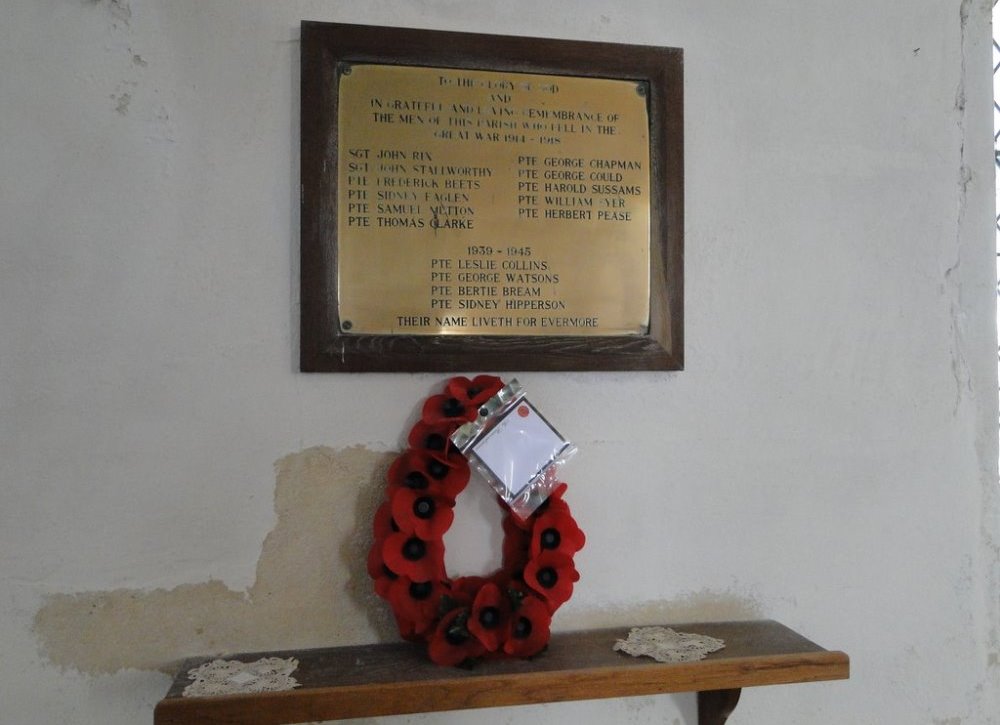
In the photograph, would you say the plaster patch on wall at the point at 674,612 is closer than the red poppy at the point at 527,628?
No

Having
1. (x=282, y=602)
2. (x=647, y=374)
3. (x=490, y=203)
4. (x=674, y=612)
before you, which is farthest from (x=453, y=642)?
(x=490, y=203)

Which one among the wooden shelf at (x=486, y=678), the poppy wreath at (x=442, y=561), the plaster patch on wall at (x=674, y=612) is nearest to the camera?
the wooden shelf at (x=486, y=678)

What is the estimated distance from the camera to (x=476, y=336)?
3.72ft

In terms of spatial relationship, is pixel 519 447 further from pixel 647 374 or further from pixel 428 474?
pixel 647 374

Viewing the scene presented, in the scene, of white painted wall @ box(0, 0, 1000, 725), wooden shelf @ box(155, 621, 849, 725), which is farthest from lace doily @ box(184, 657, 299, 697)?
white painted wall @ box(0, 0, 1000, 725)

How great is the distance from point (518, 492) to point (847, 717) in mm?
783

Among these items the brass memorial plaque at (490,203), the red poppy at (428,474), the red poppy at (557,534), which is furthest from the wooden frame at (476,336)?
the red poppy at (557,534)

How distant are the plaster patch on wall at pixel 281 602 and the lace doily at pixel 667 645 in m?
0.40

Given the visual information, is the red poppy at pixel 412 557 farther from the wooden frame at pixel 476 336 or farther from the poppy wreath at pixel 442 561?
the wooden frame at pixel 476 336

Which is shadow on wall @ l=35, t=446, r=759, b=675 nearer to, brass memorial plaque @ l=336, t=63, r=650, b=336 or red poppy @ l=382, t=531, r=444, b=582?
red poppy @ l=382, t=531, r=444, b=582

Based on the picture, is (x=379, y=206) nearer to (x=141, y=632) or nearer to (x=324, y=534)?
(x=324, y=534)

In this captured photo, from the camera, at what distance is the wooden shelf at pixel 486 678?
0.93 meters

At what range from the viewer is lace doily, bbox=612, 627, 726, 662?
1060mm

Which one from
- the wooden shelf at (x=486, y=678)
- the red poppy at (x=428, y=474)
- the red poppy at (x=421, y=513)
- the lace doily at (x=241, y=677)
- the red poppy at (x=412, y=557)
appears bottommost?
the wooden shelf at (x=486, y=678)
